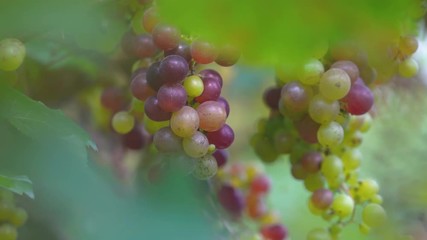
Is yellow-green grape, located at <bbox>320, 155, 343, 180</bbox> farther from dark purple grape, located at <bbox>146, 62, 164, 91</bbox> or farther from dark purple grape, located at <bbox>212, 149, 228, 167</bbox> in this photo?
dark purple grape, located at <bbox>146, 62, 164, 91</bbox>

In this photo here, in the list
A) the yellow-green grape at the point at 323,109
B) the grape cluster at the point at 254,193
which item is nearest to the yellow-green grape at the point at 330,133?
the yellow-green grape at the point at 323,109

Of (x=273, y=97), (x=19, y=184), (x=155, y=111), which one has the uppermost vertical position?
(x=273, y=97)

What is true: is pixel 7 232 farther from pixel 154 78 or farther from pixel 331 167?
pixel 331 167

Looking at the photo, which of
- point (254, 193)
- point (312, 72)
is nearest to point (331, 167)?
point (312, 72)

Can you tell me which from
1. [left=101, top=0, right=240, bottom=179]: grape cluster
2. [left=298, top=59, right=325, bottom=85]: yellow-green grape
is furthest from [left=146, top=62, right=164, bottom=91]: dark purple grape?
[left=298, top=59, right=325, bottom=85]: yellow-green grape

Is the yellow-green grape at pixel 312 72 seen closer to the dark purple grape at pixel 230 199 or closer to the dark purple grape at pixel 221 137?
the dark purple grape at pixel 221 137

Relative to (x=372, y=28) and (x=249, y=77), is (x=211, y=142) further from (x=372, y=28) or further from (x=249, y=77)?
(x=249, y=77)
